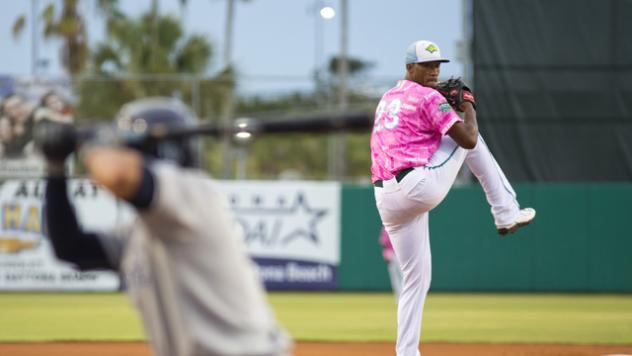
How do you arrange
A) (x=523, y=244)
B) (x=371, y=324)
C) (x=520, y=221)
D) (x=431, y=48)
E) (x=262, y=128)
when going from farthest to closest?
(x=523, y=244)
(x=371, y=324)
(x=520, y=221)
(x=431, y=48)
(x=262, y=128)

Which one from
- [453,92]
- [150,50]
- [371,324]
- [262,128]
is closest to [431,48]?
[453,92]

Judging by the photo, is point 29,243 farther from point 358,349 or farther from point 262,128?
point 262,128

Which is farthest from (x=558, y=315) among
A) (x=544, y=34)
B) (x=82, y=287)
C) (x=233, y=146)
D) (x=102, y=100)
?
(x=102, y=100)

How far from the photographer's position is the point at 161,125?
10.5 ft

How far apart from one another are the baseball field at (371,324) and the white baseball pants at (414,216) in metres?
2.38

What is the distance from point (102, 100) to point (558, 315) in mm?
9456

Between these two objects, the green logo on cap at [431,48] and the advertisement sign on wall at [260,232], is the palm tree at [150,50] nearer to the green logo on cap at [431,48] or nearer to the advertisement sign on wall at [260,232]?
the advertisement sign on wall at [260,232]

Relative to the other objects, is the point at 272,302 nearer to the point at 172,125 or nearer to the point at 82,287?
the point at 82,287

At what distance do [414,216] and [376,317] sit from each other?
6.43m

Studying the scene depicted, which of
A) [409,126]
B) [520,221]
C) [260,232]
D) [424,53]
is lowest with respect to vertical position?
[260,232]

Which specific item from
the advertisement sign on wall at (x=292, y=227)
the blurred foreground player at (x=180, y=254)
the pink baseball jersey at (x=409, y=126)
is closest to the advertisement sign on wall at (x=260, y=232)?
the advertisement sign on wall at (x=292, y=227)

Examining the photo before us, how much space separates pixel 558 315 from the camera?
42.5 feet

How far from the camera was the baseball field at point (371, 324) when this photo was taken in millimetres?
9188

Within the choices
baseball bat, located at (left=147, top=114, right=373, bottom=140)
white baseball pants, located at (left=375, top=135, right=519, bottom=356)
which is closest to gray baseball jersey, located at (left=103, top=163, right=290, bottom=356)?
baseball bat, located at (left=147, top=114, right=373, bottom=140)
